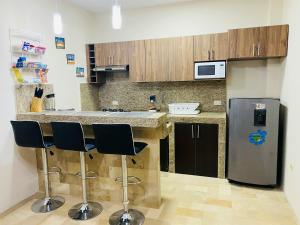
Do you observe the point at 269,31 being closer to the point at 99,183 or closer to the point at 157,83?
the point at 157,83

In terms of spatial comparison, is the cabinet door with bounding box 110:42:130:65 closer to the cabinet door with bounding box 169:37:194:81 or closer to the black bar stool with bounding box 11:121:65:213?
the cabinet door with bounding box 169:37:194:81

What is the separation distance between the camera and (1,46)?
2652mm

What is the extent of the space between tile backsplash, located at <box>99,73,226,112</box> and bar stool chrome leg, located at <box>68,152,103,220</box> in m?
2.08

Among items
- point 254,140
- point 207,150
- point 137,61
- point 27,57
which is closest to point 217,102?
point 207,150

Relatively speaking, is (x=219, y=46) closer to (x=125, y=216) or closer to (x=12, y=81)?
(x=125, y=216)

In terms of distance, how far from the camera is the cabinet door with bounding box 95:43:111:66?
4219 mm

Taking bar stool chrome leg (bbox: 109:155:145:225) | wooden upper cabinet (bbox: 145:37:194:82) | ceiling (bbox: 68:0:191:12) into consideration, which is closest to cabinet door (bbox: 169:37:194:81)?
wooden upper cabinet (bbox: 145:37:194:82)

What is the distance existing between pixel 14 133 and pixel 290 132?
10.7 ft

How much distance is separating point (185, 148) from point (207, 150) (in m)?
0.34

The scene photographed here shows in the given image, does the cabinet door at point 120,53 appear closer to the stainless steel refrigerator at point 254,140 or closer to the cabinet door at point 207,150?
the cabinet door at point 207,150

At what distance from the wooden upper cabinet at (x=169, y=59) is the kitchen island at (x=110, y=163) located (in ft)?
4.60

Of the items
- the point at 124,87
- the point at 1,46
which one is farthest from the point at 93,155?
the point at 124,87

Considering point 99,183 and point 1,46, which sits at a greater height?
point 1,46

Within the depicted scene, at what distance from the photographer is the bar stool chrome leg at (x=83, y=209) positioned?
2590 millimetres
